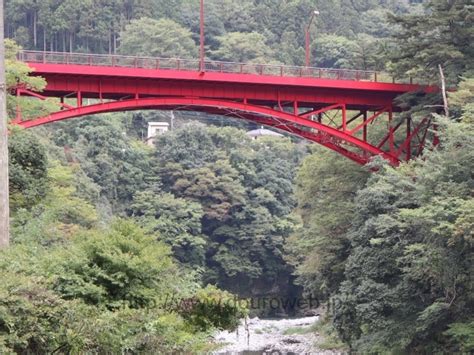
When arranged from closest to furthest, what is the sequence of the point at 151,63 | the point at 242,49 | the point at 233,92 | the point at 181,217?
the point at 233,92 < the point at 151,63 < the point at 181,217 < the point at 242,49

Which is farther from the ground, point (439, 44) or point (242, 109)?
point (439, 44)

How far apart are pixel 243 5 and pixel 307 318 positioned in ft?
157

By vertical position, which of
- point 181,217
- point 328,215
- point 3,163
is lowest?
point 181,217

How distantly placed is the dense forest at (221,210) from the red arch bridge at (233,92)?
114cm

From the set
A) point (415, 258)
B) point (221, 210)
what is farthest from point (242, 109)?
point (221, 210)

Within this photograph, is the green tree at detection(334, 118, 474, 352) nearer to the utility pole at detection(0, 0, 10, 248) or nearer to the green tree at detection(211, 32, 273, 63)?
the utility pole at detection(0, 0, 10, 248)

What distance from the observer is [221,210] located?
192 feet

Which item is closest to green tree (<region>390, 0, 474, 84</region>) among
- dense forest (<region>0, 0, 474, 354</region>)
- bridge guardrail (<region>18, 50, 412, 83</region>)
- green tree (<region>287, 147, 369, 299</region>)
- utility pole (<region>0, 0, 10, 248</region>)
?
dense forest (<region>0, 0, 474, 354</region>)

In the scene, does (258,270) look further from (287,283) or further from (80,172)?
(80,172)

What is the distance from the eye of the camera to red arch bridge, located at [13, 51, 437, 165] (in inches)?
1239

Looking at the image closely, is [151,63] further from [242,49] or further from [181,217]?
[242,49]

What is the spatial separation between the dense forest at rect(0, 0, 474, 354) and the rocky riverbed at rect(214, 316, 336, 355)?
45.2 inches

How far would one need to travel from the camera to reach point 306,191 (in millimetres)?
43125

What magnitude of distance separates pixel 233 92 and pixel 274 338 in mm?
13491
